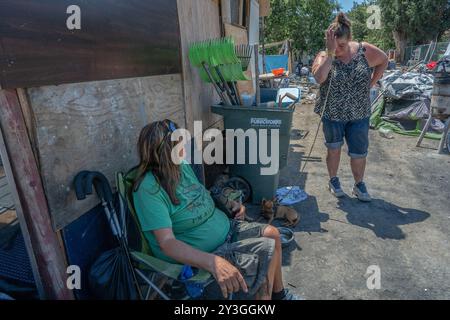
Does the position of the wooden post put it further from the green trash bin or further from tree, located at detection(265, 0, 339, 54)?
tree, located at detection(265, 0, 339, 54)

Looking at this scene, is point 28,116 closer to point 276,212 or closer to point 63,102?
point 63,102

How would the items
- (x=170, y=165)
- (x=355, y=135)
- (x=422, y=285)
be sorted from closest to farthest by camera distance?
(x=170, y=165) < (x=422, y=285) < (x=355, y=135)

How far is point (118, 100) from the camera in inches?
91.1

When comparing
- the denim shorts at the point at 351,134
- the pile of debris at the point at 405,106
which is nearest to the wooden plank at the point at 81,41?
the denim shorts at the point at 351,134

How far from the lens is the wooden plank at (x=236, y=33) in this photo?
5395 millimetres

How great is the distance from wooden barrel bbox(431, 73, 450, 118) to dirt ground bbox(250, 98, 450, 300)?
76 centimetres

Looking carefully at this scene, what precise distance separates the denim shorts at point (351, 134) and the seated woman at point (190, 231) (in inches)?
77.4

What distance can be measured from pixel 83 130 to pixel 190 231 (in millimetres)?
881

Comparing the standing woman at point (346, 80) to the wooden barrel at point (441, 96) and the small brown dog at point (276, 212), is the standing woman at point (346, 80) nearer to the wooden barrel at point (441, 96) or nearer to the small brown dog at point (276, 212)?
the small brown dog at point (276, 212)

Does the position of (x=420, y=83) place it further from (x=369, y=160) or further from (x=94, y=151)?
(x=94, y=151)

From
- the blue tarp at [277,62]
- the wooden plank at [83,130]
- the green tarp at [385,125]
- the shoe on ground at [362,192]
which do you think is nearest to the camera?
the wooden plank at [83,130]

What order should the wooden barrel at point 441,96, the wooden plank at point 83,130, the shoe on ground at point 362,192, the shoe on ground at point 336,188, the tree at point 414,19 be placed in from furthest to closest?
the tree at point 414,19, the wooden barrel at point 441,96, the shoe on ground at point 336,188, the shoe on ground at point 362,192, the wooden plank at point 83,130
